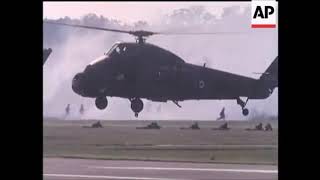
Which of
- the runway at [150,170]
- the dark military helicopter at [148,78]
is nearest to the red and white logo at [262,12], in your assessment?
the runway at [150,170]

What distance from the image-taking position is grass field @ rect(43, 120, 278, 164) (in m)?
17.3

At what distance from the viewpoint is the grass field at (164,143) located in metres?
17.3

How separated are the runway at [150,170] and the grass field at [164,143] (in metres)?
1.75

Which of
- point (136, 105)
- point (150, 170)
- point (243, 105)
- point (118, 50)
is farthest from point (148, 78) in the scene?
point (150, 170)

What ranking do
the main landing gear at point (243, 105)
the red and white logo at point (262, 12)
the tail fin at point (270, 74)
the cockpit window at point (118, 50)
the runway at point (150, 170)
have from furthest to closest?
the tail fin at point (270, 74) < the main landing gear at point (243, 105) < the cockpit window at point (118, 50) < the runway at point (150, 170) < the red and white logo at point (262, 12)

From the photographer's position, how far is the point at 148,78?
15.0 metres

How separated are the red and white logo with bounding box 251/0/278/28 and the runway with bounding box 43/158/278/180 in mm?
5123

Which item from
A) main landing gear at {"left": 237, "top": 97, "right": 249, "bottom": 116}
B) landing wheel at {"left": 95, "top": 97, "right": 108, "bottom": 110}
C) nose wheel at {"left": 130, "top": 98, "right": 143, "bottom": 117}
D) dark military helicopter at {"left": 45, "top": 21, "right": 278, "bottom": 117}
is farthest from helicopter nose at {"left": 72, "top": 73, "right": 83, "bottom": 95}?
main landing gear at {"left": 237, "top": 97, "right": 249, "bottom": 116}

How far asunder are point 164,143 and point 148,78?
747 cm

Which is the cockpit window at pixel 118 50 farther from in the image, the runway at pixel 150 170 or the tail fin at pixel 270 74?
the tail fin at pixel 270 74

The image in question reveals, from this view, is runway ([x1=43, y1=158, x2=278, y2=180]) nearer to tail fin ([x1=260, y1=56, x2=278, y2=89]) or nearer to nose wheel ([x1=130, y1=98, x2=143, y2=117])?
nose wheel ([x1=130, y1=98, x2=143, y2=117])
